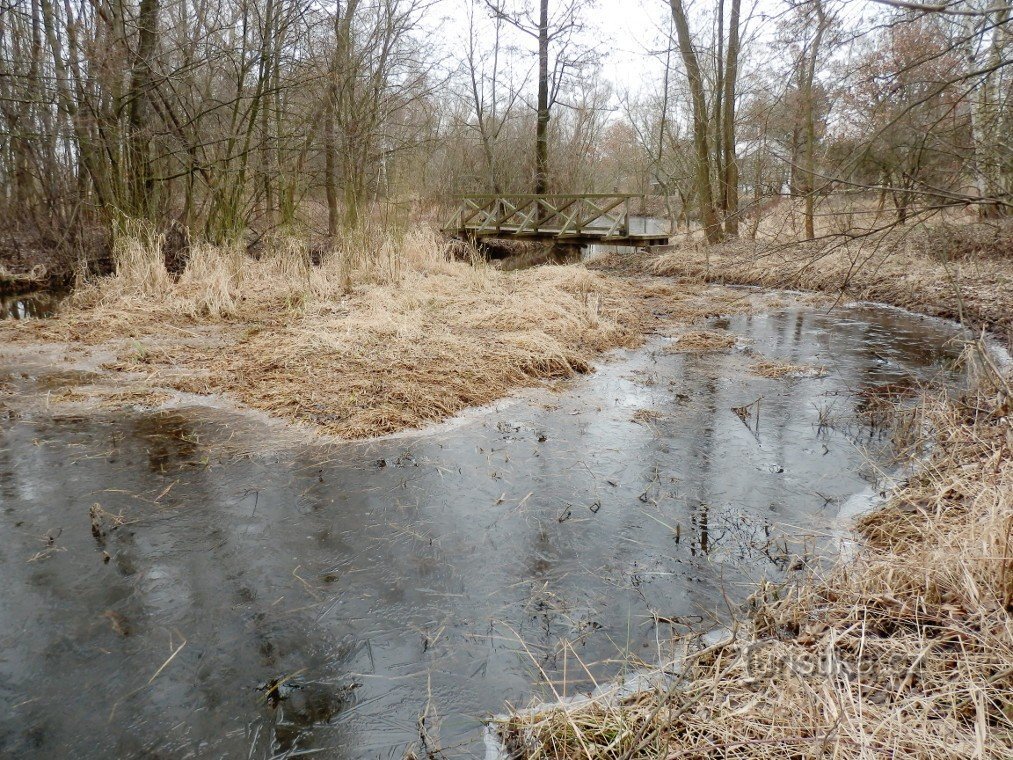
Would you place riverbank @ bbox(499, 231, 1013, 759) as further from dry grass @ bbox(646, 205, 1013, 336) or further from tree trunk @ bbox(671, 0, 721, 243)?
tree trunk @ bbox(671, 0, 721, 243)

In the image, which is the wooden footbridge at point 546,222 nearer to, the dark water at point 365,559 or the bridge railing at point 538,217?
the bridge railing at point 538,217

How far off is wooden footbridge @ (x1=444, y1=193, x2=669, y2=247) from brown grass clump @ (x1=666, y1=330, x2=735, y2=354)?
291 inches

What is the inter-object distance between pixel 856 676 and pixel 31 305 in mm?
11517

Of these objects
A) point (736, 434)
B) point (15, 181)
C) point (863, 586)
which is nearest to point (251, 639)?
point (863, 586)

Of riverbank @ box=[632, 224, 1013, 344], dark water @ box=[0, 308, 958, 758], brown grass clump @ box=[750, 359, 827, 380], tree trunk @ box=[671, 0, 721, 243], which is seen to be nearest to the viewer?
dark water @ box=[0, 308, 958, 758]

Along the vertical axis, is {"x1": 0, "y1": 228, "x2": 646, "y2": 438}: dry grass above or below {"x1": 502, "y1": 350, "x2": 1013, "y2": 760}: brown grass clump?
above

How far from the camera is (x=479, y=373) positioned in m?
6.42

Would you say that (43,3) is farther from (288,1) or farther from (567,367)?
(567,367)

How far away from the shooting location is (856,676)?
7.89 feet

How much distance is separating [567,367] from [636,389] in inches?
31.6

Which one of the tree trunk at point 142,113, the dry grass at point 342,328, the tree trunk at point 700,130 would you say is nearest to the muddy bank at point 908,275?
the tree trunk at point 700,130

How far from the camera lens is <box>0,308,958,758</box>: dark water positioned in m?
2.49

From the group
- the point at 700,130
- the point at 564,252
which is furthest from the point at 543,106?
the point at 700,130

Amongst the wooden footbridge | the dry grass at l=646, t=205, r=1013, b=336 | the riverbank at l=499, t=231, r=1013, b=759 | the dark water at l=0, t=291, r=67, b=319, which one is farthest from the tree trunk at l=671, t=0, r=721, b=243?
the riverbank at l=499, t=231, r=1013, b=759
